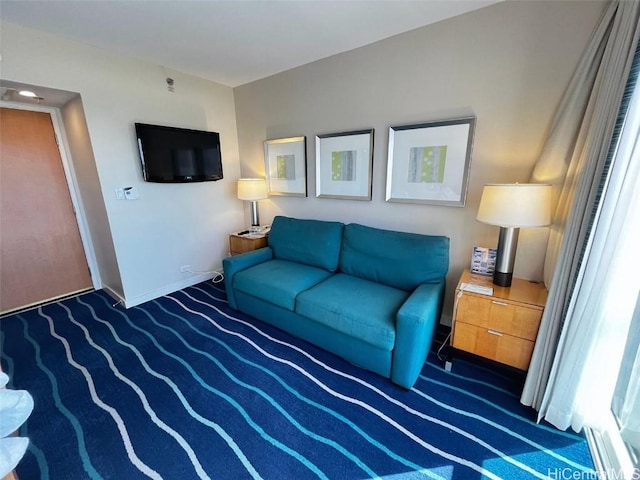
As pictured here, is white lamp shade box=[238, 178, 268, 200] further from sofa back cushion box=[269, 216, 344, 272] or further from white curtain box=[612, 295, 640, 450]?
white curtain box=[612, 295, 640, 450]

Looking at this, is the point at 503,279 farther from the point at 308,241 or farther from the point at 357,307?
the point at 308,241

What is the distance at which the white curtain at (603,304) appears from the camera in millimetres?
1066

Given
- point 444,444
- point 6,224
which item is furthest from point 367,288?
point 6,224

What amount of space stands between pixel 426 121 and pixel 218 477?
268cm

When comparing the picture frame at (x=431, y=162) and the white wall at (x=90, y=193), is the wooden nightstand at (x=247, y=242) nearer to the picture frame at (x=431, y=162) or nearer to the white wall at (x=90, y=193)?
the white wall at (x=90, y=193)

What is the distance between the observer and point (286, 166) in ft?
10.1

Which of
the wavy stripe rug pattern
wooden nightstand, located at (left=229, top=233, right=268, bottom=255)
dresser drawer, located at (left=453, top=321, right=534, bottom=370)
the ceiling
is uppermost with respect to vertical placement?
the ceiling

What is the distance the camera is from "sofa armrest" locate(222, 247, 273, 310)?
2.52m

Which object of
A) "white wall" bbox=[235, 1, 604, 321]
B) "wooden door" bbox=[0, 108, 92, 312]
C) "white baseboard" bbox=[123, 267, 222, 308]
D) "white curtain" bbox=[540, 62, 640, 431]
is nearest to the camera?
"white curtain" bbox=[540, 62, 640, 431]

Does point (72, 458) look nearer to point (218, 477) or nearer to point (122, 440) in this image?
point (122, 440)

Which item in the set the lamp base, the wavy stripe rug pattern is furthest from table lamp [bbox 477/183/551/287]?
the wavy stripe rug pattern

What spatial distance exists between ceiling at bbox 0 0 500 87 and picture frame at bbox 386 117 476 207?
0.77 meters

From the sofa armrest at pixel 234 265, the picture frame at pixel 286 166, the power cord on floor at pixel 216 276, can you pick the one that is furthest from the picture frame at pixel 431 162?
the power cord on floor at pixel 216 276

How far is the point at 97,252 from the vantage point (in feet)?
10.3
